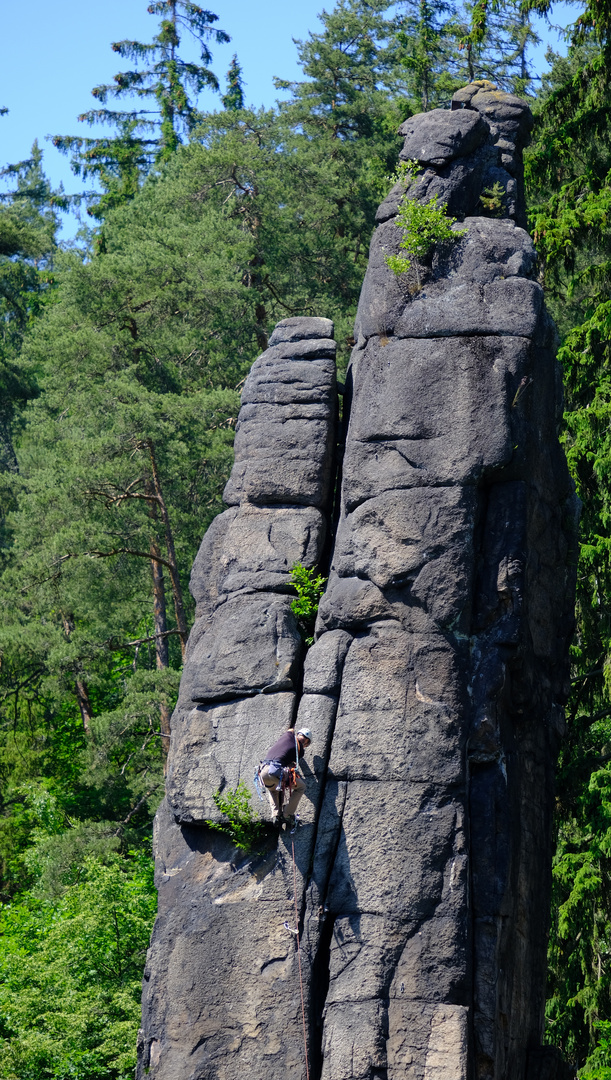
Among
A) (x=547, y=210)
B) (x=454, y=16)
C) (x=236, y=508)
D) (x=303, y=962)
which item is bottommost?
(x=303, y=962)

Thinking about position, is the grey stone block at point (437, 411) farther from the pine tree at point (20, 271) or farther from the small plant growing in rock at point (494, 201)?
the pine tree at point (20, 271)

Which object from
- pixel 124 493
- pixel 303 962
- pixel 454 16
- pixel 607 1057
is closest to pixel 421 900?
pixel 303 962

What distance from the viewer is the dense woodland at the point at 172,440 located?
1528cm

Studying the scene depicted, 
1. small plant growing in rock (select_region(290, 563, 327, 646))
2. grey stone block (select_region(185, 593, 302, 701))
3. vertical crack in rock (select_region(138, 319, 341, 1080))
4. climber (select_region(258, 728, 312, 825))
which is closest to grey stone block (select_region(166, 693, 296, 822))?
vertical crack in rock (select_region(138, 319, 341, 1080))

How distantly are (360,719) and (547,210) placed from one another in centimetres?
926

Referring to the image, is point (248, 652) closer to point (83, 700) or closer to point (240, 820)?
point (240, 820)

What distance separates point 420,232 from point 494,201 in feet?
3.47

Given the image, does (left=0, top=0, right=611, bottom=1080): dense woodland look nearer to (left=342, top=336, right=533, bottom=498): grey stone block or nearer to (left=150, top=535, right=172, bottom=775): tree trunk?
(left=150, top=535, right=172, bottom=775): tree trunk

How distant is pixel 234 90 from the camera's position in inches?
1314

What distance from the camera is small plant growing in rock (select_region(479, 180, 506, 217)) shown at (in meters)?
12.4

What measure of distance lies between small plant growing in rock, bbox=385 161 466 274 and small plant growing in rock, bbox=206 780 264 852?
17.0 feet

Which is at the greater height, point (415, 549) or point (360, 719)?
point (415, 549)

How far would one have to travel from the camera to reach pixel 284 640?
11.3m

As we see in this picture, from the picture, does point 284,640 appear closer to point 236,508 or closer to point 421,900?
point 236,508
